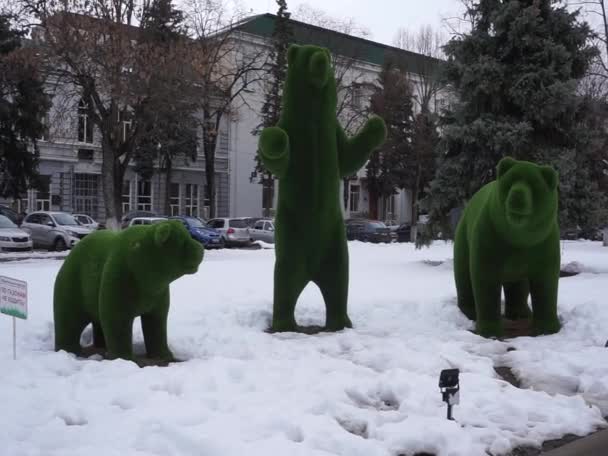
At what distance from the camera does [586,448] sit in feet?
14.0

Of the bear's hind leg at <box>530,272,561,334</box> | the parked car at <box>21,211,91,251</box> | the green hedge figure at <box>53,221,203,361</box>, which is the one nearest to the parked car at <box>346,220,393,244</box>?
the parked car at <box>21,211,91,251</box>

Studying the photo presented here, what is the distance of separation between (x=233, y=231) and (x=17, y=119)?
31.4ft

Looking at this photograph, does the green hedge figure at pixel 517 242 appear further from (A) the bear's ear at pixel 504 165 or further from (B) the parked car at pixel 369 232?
(B) the parked car at pixel 369 232

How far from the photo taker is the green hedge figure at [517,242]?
6812 mm

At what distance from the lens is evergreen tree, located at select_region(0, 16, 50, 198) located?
24.1 meters

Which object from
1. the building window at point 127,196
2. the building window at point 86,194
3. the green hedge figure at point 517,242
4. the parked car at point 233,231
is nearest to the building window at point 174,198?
the building window at point 127,196

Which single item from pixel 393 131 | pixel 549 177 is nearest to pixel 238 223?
pixel 393 131

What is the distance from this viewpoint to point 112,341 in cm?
584

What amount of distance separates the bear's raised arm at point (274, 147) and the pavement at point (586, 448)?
4.17m

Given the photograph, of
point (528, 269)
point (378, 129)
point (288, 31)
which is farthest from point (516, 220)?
point (288, 31)

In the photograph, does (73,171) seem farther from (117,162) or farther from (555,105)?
(555,105)

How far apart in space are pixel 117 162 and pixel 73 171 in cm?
1399

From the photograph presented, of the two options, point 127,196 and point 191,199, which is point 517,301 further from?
point 191,199

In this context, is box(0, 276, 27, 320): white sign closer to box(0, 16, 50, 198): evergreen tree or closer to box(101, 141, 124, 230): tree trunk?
box(101, 141, 124, 230): tree trunk
